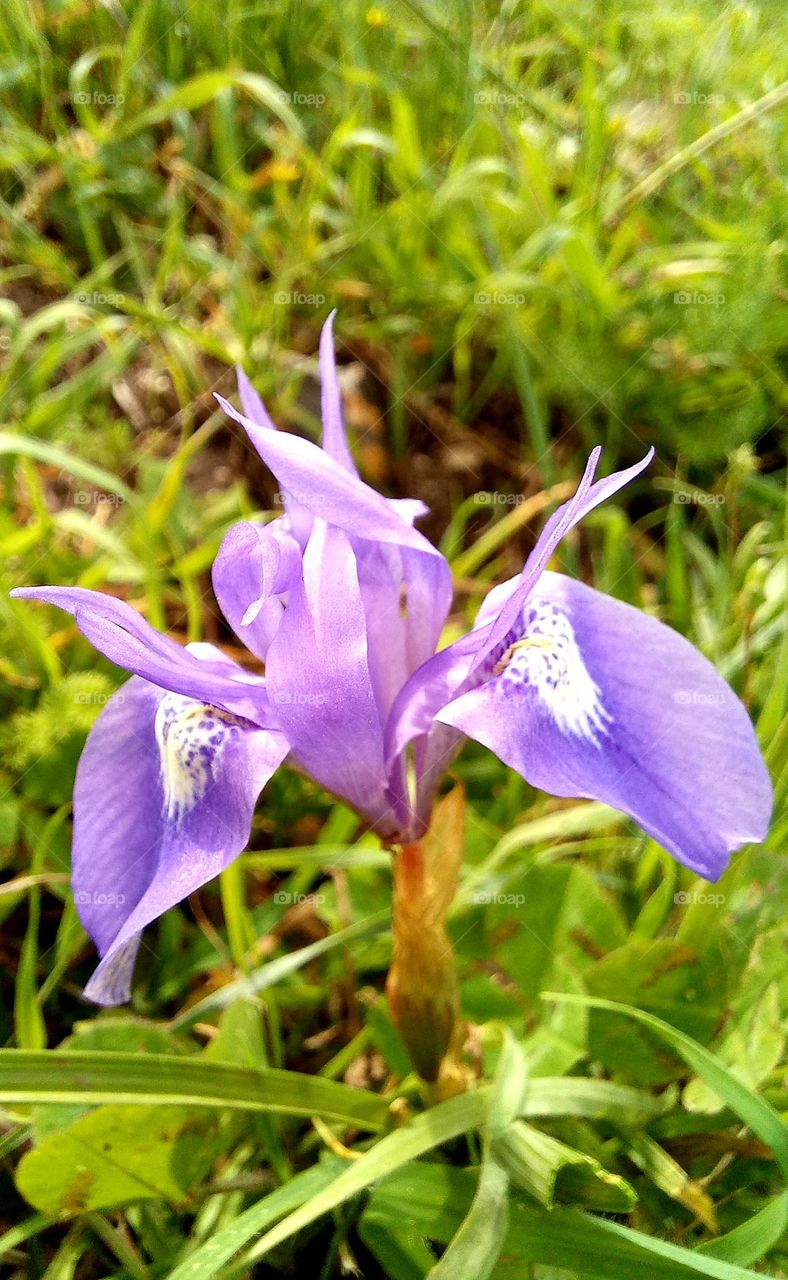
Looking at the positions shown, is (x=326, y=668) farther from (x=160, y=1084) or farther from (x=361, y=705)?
(x=160, y=1084)

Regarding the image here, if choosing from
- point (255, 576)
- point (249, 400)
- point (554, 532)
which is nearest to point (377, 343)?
point (249, 400)

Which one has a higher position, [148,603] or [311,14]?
[311,14]

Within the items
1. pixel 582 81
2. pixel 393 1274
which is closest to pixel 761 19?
pixel 582 81

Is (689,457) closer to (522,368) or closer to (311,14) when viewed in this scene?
(522,368)

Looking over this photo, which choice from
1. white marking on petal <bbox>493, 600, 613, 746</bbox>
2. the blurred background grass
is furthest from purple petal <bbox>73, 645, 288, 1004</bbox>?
the blurred background grass

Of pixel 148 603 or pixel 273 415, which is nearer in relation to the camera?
pixel 148 603

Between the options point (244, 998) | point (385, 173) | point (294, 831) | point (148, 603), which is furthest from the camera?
point (385, 173)
